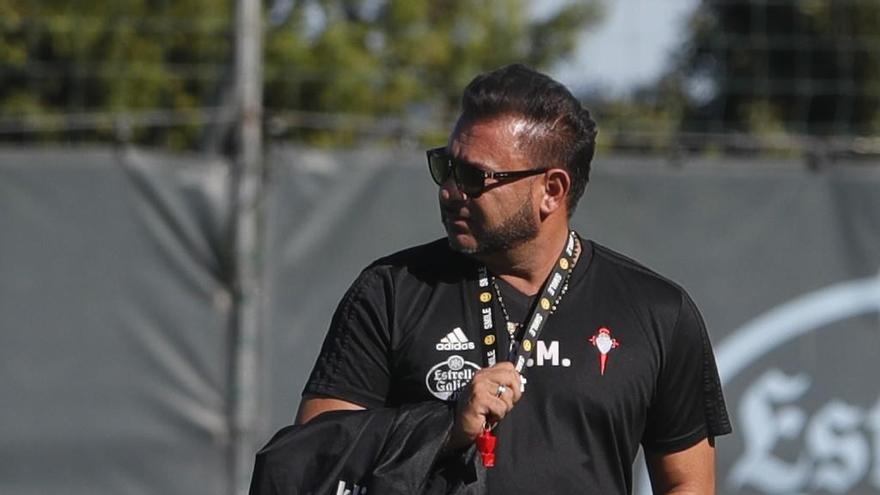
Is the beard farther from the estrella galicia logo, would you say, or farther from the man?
the estrella galicia logo

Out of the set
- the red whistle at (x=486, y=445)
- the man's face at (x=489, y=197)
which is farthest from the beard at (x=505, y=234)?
the red whistle at (x=486, y=445)

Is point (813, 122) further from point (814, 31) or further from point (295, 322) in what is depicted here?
point (295, 322)

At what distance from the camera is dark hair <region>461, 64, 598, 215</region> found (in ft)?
12.2

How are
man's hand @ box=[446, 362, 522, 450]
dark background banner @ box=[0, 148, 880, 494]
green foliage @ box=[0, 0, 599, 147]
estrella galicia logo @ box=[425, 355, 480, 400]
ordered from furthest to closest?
green foliage @ box=[0, 0, 599, 147] < dark background banner @ box=[0, 148, 880, 494] < estrella galicia logo @ box=[425, 355, 480, 400] < man's hand @ box=[446, 362, 522, 450]

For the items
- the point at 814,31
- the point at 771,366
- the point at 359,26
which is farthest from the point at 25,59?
the point at 814,31

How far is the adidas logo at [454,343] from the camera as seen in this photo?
3658mm

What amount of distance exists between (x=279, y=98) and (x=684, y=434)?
30.4ft

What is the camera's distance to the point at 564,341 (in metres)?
3.71

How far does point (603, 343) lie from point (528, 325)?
19 cm

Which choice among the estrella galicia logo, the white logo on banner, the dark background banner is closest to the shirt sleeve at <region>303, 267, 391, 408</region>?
the estrella galicia logo

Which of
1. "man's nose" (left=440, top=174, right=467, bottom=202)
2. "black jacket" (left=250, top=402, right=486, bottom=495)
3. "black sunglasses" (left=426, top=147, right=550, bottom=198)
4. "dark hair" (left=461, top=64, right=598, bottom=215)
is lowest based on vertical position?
"black jacket" (left=250, top=402, right=486, bottom=495)

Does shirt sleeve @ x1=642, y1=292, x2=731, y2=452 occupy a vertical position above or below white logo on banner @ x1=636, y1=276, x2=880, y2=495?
above

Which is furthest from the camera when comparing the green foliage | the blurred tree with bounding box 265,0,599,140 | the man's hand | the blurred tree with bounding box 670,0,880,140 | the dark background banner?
the blurred tree with bounding box 265,0,599,140

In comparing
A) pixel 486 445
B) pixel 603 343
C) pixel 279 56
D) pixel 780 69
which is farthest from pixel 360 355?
pixel 780 69
